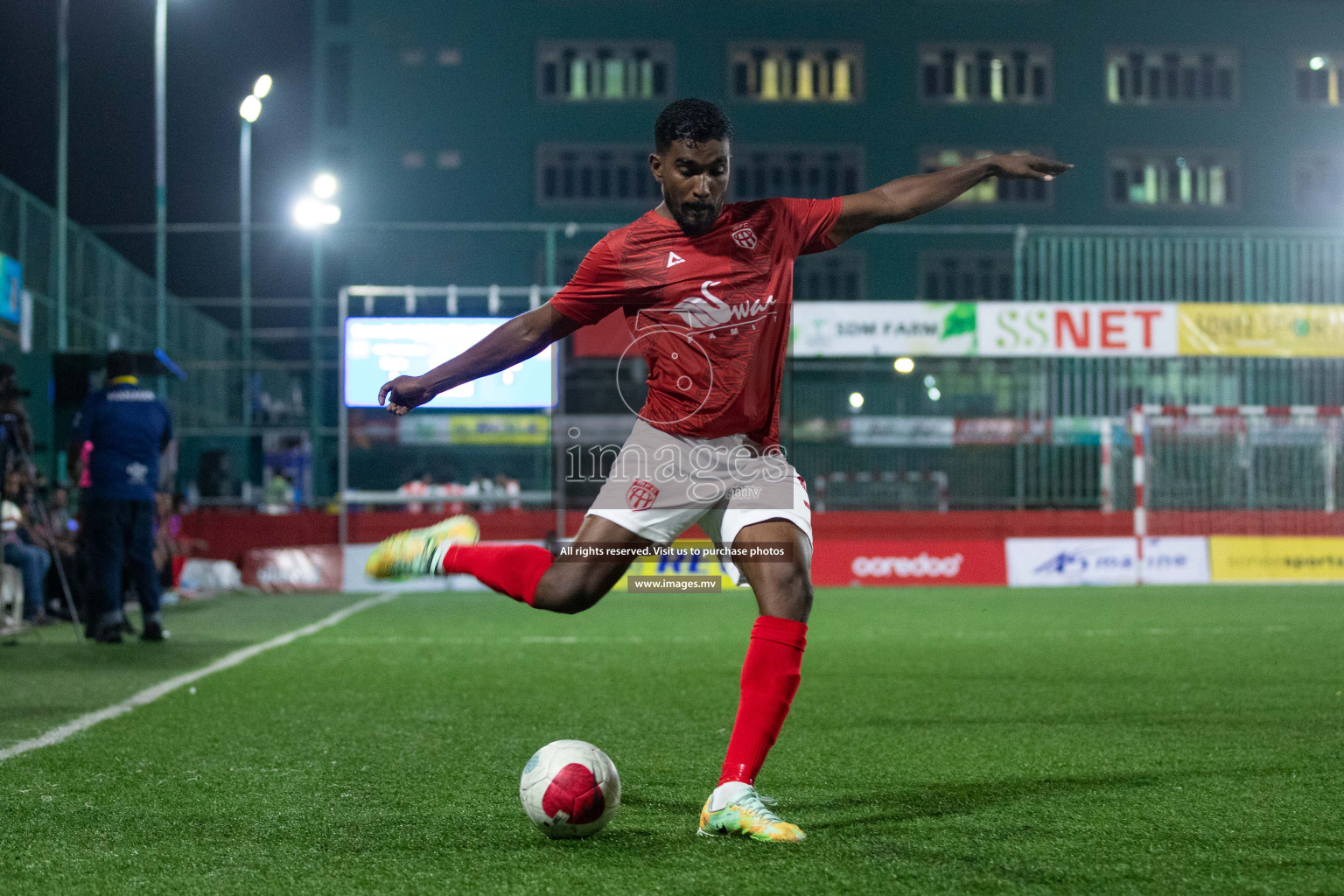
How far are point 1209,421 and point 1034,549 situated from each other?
3.24m

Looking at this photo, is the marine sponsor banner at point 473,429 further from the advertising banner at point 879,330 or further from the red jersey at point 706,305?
the red jersey at point 706,305

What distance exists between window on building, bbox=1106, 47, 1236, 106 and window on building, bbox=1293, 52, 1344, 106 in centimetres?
230

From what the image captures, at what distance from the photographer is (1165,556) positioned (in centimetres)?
1747

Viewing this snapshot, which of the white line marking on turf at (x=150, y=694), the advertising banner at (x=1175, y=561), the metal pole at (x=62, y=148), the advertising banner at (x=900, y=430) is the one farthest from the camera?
the advertising banner at (x=900, y=430)

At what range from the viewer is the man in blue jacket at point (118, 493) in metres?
9.64

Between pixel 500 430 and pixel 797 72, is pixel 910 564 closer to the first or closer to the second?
pixel 500 430

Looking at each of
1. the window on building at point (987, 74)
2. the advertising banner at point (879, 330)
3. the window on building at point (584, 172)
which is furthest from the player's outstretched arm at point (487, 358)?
the window on building at point (987, 74)

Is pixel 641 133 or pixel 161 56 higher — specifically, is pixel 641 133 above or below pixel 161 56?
above

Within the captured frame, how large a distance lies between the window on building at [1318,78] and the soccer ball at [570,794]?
42389mm

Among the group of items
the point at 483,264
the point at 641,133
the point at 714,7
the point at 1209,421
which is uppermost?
the point at 714,7

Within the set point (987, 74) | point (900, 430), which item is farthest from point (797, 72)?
point (900, 430)

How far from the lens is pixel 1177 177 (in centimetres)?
3922

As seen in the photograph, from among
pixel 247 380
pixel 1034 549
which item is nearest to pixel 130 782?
pixel 1034 549

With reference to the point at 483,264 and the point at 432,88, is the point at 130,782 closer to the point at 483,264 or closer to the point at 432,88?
the point at 483,264
